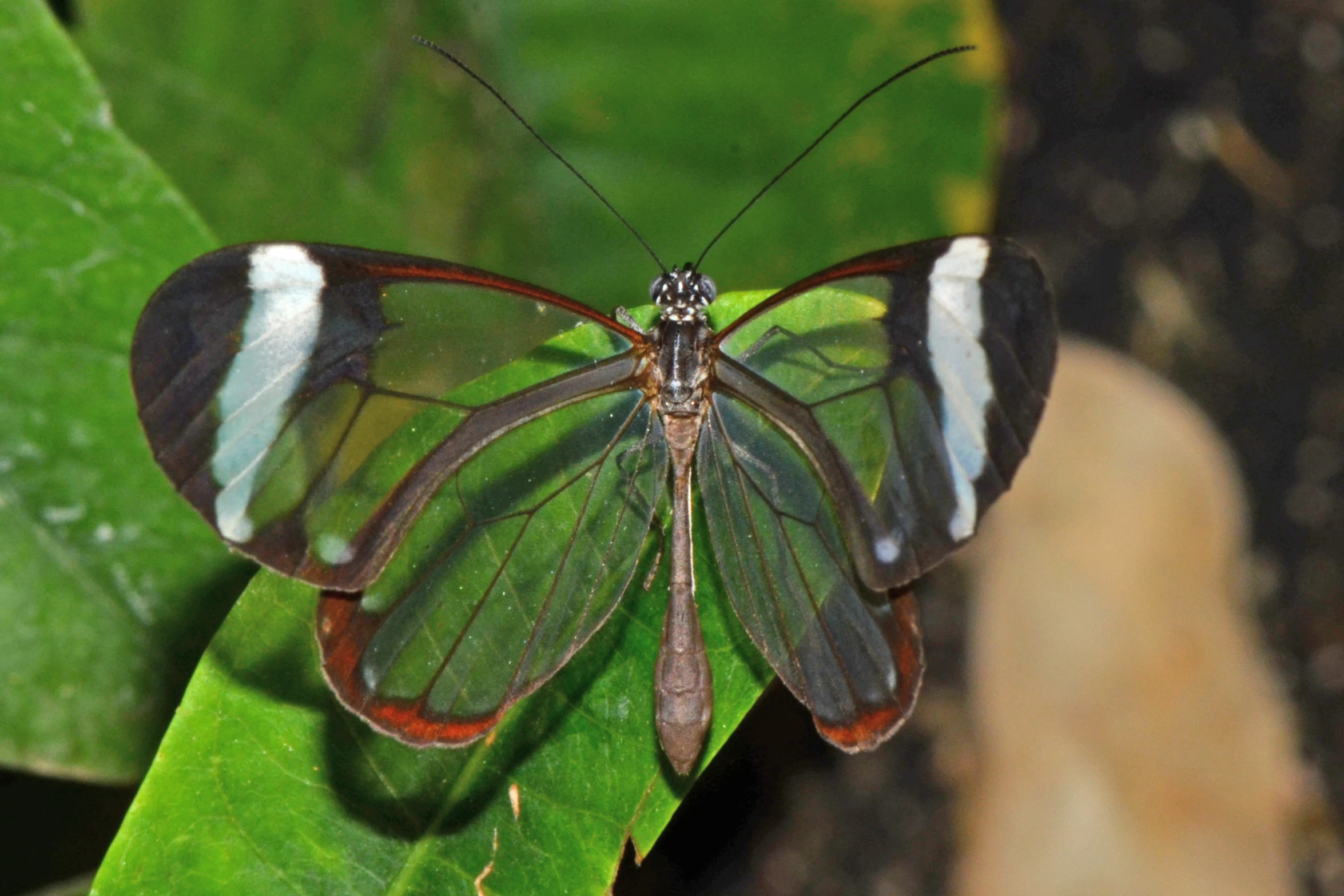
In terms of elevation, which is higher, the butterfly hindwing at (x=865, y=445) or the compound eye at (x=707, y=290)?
the compound eye at (x=707, y=290)

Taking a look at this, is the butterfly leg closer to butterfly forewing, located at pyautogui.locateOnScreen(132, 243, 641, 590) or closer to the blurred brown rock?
butterfly forewing, located at pyautogui.locateOnScreen(132, 243, 641, 590)

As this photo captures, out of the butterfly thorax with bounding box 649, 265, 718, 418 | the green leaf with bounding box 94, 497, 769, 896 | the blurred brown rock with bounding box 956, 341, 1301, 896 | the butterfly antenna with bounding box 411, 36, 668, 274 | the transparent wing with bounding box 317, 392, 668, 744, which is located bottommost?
the blurred brown rock with bounding box 956, 341, 1301, 896

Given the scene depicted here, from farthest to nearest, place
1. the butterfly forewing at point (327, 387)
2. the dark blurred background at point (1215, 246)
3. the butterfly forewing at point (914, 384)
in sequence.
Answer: the dark blurred background at point (1215, 246) < the butterfly forewing at point (914, 384) < the butterfly forewing at point (327, 387)

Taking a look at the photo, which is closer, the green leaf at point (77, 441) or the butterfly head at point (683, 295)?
the butterfly head at point (683, 295)

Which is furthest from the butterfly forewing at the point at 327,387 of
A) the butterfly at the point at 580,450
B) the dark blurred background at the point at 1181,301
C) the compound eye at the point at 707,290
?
the dark blurred background at the point at 1181,301

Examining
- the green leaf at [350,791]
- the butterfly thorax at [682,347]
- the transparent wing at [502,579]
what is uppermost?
the butterfly thorax at [682,347]

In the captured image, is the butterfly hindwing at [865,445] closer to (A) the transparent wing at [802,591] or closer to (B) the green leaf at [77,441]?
(A) the transparent wing at [802,591]

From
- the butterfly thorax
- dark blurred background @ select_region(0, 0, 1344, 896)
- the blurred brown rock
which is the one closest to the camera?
the butterfly thorax

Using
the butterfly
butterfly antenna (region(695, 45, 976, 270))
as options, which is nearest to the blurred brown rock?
butterfly antenna (region(695, 45, 976, 270))
